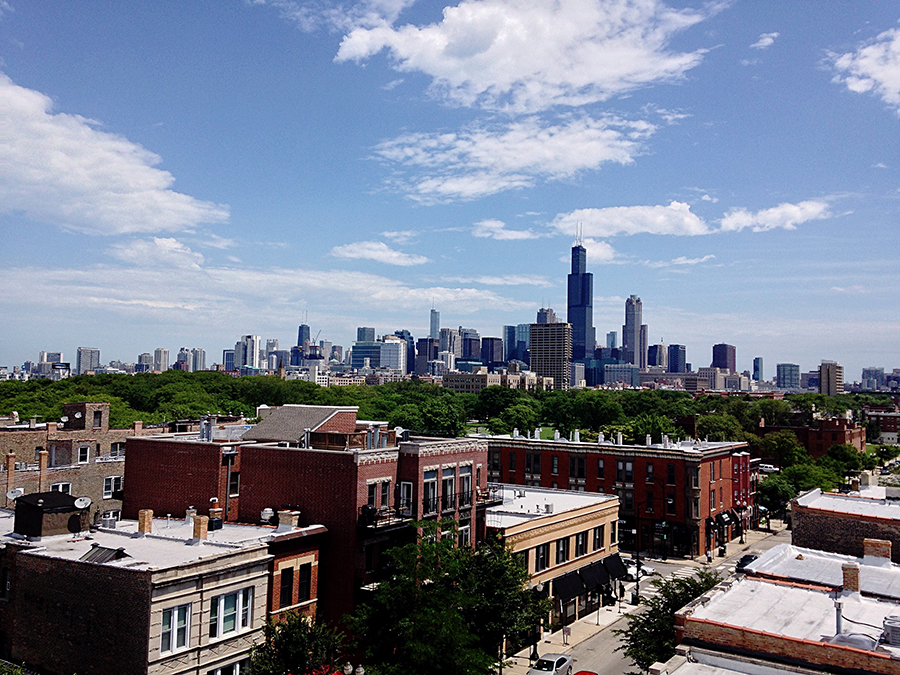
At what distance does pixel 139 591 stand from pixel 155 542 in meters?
5.68

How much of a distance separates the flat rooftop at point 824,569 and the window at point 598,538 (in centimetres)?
2131

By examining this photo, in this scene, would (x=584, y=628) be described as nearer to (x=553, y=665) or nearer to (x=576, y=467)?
(x=553, y=665)

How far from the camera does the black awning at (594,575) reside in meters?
48.6

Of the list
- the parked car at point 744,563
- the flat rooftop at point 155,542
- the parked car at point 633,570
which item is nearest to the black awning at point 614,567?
the parked car at point 633,570

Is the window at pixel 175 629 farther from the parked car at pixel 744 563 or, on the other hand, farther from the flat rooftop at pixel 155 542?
the parked car at pixel 744 563

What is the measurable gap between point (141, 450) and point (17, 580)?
10.8m

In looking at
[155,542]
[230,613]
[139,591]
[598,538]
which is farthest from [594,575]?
[139,591]

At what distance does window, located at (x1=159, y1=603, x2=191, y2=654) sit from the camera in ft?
84.2

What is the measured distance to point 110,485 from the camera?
5162 cm

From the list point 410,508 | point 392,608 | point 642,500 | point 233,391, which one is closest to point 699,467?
point 642,500

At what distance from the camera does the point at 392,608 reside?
29406mm

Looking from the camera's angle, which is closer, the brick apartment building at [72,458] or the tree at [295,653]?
the tree at [295,653]

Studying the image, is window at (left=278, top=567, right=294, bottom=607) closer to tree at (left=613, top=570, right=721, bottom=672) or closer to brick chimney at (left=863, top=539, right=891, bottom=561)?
tree at (left=613, top=570, right=721, bottom=672)

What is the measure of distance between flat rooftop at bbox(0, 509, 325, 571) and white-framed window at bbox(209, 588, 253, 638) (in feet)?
6.13
